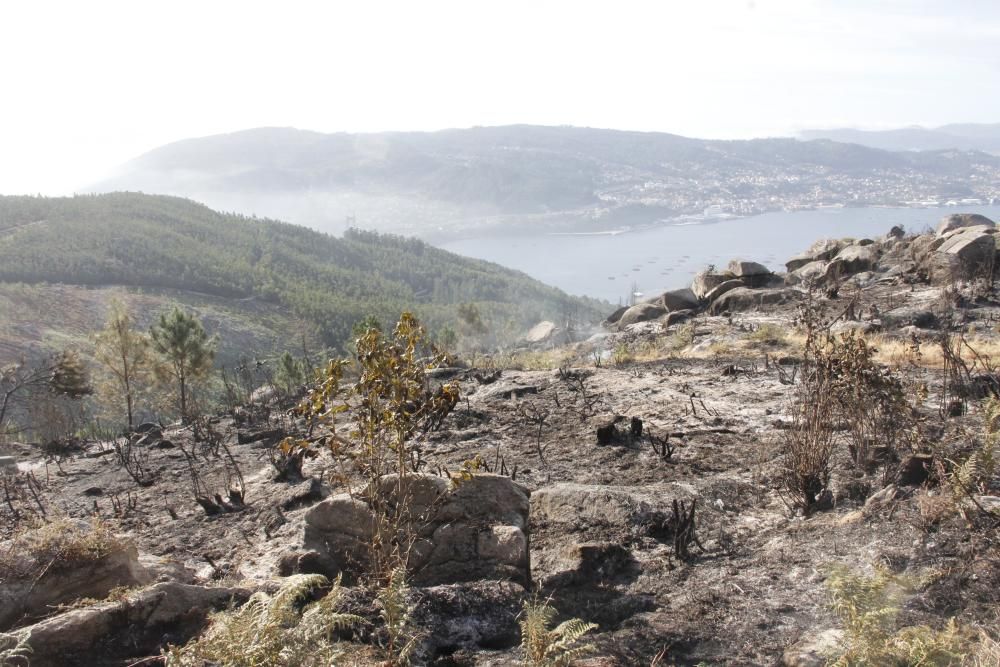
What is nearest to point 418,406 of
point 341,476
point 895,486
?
point 341,476

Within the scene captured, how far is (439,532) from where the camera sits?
450 centimetres

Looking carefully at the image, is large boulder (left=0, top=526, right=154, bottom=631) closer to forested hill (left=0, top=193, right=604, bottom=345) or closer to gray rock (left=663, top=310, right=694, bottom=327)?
gray rock (left=663, top=310, right=694, bottom=327)

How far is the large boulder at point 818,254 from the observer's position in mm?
21739

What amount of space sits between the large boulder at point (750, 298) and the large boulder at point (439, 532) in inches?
528

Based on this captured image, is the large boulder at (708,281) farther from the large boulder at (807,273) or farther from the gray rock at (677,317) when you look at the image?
the large boulder at (807,273)

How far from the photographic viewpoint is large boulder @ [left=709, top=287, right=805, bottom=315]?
1638 cm

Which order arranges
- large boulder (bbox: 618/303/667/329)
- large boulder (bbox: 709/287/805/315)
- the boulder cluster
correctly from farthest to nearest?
1. large boulder (bbox: 618/303/667/329)
2. large boulder (bbox: 709/287/805/315)
3. the boulder cluster

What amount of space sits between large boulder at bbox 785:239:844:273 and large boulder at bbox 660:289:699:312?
4838 millimetres

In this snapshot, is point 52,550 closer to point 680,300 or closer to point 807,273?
point 680,300

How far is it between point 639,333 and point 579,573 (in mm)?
13829

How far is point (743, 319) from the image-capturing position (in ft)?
50.9

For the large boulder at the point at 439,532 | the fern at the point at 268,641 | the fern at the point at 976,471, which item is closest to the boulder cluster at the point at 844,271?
the fern at the point at 976,471

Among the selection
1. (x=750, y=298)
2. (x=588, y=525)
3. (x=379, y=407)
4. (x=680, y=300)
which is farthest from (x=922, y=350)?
(x=680, y=300)

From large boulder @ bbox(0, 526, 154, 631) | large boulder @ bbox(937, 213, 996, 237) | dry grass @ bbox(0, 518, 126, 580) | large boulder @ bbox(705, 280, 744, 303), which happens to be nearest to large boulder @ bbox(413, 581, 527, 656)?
large boulder @ bbox(0, 526, 154, 631)
